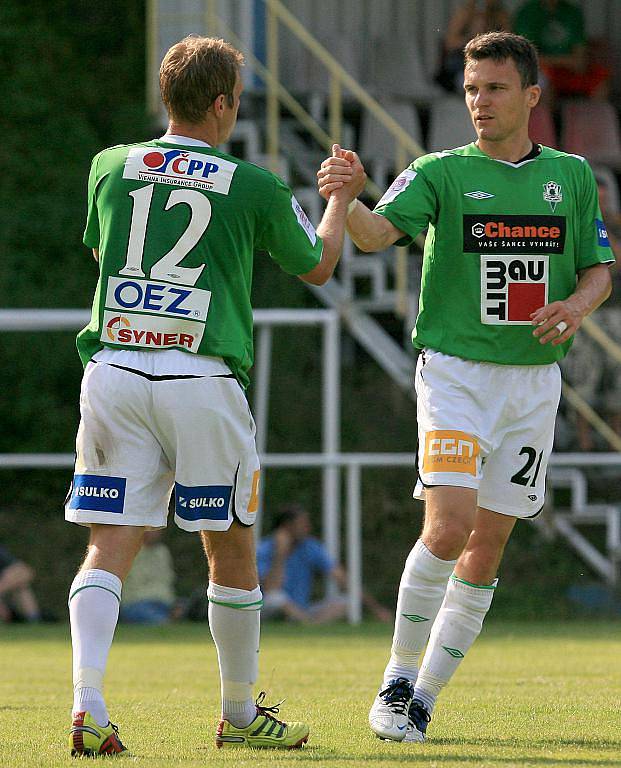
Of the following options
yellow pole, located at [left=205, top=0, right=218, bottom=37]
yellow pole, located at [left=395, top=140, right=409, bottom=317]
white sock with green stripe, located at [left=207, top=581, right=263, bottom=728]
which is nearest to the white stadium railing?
yellow pole, located at [left=395, top=140, right=409, bottom=317]

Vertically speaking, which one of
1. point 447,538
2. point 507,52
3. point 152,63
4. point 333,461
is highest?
point 152,63

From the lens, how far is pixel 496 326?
5.49m

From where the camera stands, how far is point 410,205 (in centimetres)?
Result: 551

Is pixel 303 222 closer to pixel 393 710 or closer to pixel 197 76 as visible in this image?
pixel 197 76

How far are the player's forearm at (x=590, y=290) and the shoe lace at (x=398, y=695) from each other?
4.59 ft

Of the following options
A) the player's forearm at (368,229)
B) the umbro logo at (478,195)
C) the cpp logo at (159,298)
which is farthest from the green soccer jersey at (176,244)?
the umbro logo at (478,195)

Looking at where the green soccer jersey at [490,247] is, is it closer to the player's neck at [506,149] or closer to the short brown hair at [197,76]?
the player's neck at [506,149]

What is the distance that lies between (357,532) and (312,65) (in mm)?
7123

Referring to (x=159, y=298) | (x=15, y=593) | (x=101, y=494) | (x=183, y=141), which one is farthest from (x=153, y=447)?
(x=15, y=593)

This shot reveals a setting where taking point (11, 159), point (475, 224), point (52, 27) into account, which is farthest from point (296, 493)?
point (475, 224)

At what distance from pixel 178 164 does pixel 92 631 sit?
1.45 meters

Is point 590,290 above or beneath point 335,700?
above

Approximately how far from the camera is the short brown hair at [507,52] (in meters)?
5.59

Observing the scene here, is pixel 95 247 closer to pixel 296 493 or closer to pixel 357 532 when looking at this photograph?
pixel 357 532
